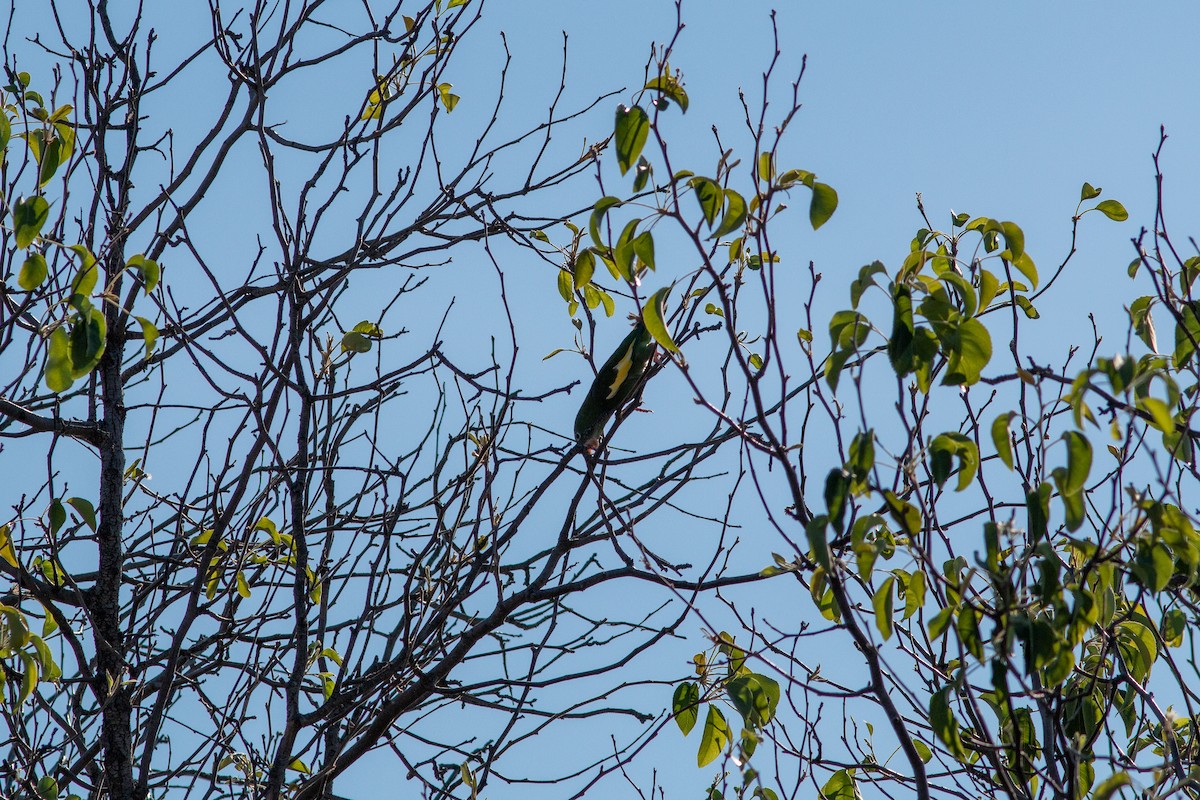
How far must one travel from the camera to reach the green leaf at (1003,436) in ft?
4.79

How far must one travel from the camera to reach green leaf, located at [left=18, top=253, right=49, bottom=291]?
1800mm

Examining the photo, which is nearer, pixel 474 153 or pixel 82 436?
pixel 82 436

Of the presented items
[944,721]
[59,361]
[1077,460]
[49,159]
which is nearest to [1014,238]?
[1077,460]

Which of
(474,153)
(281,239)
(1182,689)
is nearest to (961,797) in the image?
(1182,689)

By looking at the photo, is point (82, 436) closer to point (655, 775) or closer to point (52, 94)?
point (52, 94)

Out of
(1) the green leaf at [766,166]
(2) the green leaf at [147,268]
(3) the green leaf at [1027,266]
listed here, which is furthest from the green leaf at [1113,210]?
(2) the green leaf at [147,268]

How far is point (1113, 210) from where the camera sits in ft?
8.00

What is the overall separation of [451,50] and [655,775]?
7.77 feet

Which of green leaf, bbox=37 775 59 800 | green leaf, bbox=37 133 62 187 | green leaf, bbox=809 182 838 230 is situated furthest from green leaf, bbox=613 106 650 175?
green leaf, bbox=37 775 59 800

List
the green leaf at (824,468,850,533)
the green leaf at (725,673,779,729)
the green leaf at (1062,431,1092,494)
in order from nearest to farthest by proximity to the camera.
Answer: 1. the green leaf at (1062,431,1092,494)
2. the green leaf at (824,468,850,533)
3. the green leaf at (725,673,779,729)

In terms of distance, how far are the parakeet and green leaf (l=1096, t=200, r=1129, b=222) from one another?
110 cm

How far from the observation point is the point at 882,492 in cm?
152

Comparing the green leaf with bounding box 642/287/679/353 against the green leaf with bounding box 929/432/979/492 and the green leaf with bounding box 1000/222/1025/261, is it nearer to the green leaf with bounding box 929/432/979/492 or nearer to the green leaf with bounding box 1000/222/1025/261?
the green leaf with bounding box 929/432/979/492

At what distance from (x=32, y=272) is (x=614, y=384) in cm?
125
